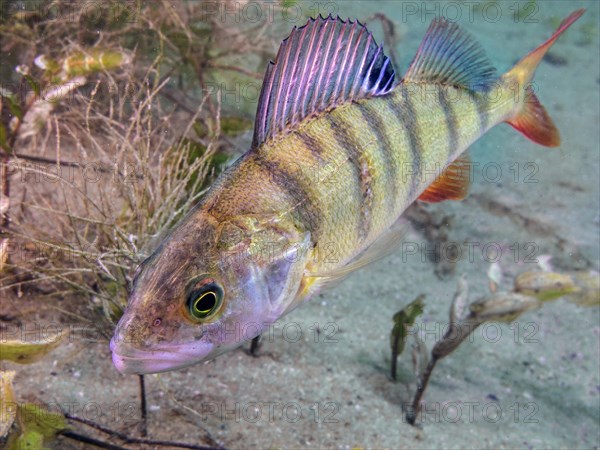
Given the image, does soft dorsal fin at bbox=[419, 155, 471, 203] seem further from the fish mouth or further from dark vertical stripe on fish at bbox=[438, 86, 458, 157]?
the fish mouth

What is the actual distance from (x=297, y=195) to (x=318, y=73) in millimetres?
565

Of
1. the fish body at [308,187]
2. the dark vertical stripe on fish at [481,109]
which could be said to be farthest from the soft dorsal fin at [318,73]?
the dark vertical stripe on fish at [481,109]

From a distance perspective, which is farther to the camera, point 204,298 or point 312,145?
point 312,145

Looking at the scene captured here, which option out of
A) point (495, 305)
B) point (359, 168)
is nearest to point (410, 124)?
point (359, 168)

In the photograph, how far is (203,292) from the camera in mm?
1657

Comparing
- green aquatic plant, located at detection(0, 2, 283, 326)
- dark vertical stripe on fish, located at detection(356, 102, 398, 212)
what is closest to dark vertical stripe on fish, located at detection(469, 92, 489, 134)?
dark vertical stripe on fish, located at detection(356, 102, 398, 212)

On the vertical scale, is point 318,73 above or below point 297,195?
above

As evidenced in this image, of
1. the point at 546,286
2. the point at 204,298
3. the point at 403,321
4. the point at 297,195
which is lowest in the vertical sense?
the point at 403,321

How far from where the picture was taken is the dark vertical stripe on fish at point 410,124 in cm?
232

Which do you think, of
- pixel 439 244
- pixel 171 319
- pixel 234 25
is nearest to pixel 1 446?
pixel 171 319

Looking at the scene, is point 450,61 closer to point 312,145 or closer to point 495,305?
point 312,145

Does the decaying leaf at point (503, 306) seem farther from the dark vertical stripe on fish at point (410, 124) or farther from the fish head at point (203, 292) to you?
the fish head at point (203, 292)

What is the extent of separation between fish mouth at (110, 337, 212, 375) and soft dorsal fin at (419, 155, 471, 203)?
160 centimetres

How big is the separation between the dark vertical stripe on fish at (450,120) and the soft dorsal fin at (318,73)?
41cm
